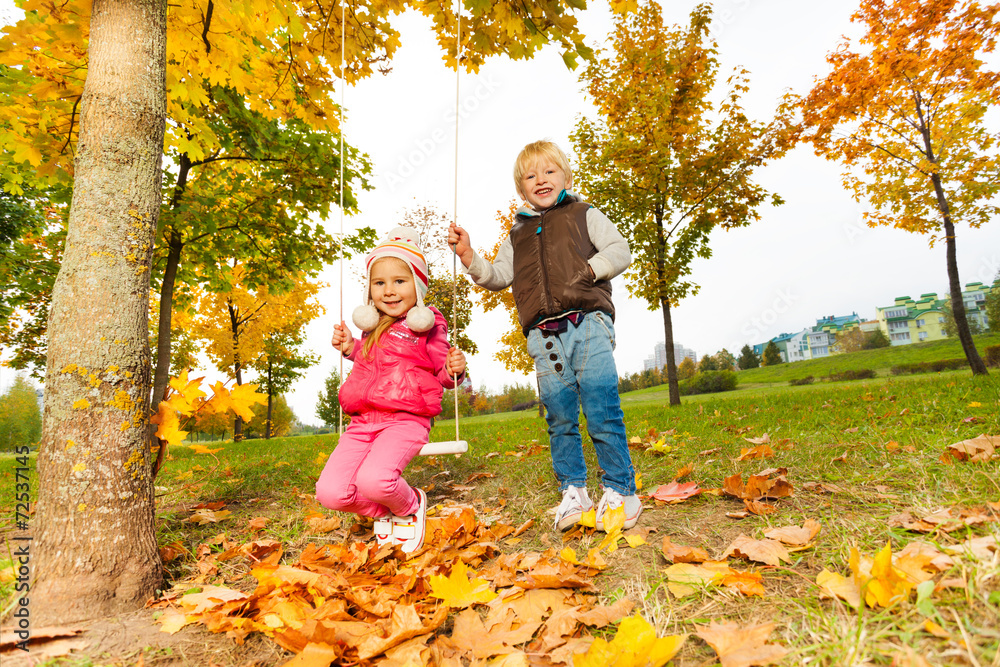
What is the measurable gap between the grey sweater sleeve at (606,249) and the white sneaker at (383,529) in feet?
5.58

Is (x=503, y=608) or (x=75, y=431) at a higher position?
(x=75, y=431)

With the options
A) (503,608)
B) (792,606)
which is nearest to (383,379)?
(503,608)

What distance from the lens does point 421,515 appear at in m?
2.54

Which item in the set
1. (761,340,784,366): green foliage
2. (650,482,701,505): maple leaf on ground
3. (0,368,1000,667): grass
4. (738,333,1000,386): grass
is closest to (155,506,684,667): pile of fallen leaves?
(0,368,1000,667): grass

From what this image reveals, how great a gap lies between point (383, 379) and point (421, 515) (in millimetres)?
760

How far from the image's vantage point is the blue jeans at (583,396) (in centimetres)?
246

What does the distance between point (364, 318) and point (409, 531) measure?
1.19m

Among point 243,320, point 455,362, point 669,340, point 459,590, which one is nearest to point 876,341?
point 669,340

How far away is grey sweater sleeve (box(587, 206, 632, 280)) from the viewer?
248cm

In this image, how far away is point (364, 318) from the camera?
275 cm

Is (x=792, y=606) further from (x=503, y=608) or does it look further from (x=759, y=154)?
(x=759, y=154)

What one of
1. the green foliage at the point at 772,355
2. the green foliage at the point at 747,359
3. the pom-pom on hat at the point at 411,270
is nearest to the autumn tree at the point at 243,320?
the pom-pom on hat at the point at 411,270

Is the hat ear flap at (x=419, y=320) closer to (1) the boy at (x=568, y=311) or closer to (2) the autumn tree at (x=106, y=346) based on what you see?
(1) the boy at (x=568, y=311)

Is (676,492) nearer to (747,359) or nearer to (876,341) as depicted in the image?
(747,359)
